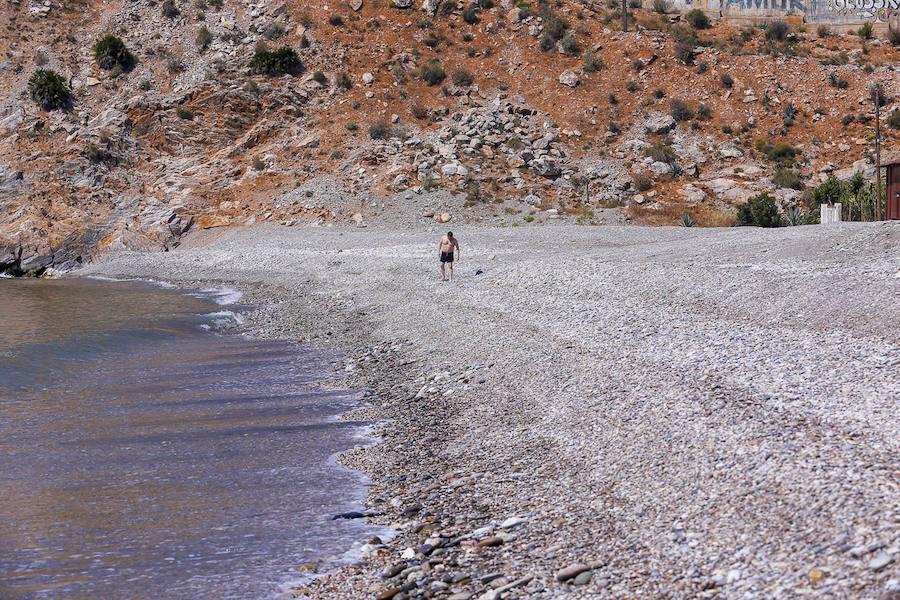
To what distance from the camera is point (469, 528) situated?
6.32m

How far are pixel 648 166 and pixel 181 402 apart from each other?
1355 inches

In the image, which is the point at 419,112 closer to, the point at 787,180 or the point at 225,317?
the point at 787,180

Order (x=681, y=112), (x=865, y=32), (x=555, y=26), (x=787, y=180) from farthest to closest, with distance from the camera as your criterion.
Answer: (x=865, y=32) < (x=555, y=26) < (x=681, y=112) < (x=787, y=180)

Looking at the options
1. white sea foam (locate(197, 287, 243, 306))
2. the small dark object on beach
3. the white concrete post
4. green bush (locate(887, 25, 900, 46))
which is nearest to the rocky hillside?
green bush (locate(887, 25, 900, 46))

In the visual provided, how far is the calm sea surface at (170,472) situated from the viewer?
6.07 meters

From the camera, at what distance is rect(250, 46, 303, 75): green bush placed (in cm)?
5009

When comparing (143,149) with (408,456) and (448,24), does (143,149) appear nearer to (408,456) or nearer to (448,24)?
(448,24)

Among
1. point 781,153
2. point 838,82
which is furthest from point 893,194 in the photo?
point 838,82

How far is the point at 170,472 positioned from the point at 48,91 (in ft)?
157

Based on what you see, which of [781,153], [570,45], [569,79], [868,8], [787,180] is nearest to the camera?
[787,180]

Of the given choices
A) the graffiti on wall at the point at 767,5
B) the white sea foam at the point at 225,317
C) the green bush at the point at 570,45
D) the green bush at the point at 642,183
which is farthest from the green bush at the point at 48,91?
the graffiti on wall at the point at 767,5

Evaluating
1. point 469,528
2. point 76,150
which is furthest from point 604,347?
point 76,150

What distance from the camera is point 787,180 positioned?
39594mm

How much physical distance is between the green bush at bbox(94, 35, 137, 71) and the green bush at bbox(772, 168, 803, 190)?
4042cm
